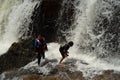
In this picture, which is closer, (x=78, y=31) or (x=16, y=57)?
(x=16, y=57)

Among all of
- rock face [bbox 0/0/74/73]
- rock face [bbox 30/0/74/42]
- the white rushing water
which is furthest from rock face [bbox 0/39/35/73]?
rock face [bbox 30/0/74/42]

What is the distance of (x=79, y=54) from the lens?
14750 millimetres

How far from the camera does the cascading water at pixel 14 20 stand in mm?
17703

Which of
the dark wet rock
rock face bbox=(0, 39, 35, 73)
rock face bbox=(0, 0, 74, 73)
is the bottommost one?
the dark wet rock

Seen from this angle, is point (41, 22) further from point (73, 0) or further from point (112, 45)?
point (112, 45)

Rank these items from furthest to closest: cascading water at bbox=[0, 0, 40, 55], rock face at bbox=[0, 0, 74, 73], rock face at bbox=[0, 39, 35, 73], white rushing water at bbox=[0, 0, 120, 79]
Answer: cascading water at bbox=[0, 0, 40, 55] < rock face at bbox=[0, 0, 74, 73] < rock face at bbox=[0, 39, 35, 73] < white rushing water at bbox=[0, 0, 120, 79]

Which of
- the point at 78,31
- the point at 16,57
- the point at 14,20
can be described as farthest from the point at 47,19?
the point at 16,57

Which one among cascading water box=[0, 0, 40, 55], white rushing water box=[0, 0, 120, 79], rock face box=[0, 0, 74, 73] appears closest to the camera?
white rushing water box=[0, 0, 120, 79]

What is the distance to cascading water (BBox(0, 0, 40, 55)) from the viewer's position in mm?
17703

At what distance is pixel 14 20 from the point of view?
18.5 metres

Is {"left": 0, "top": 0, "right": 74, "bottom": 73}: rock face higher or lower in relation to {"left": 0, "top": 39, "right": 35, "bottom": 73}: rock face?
higher

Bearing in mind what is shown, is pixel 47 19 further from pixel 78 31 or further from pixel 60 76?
pixel 60 76

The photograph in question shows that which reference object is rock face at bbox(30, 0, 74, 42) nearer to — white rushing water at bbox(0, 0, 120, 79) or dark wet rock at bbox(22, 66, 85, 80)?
white rushing water at bbox(0, 0, 120, 79)

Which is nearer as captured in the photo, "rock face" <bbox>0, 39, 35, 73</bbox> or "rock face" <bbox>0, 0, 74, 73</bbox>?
"rock face" <bbox>0, 39, 35, 73</bbox>
